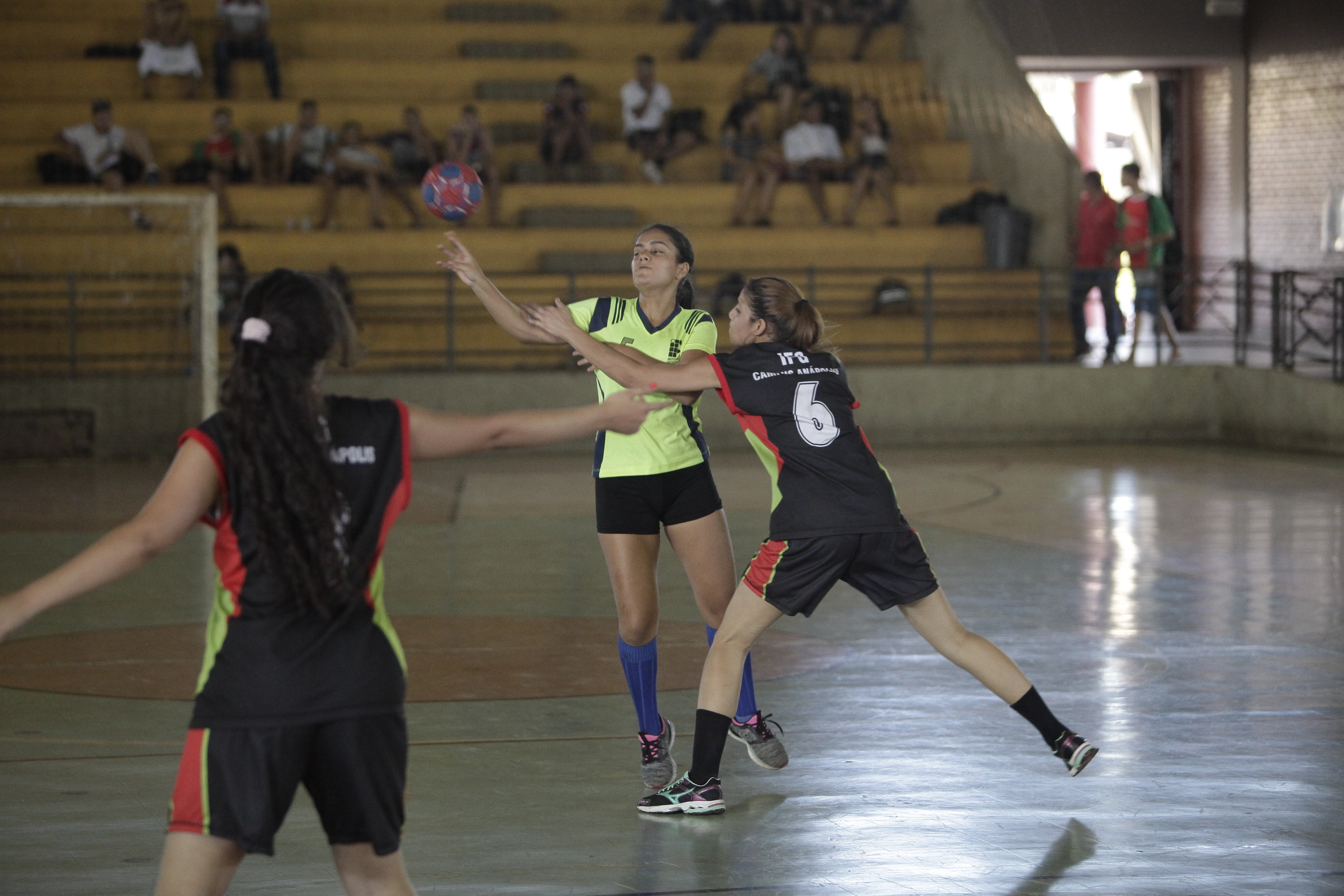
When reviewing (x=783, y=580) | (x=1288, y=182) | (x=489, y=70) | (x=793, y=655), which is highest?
(x=489, y=70)

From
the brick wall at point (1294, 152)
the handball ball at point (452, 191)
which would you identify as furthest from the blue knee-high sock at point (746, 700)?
the brick wall at point (1294, 152)

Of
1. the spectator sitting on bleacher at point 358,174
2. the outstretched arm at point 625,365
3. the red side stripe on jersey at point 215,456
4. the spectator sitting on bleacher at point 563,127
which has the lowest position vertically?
the red side stripe on jersey at point 215,456

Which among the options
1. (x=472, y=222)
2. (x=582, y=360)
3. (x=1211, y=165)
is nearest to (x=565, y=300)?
(x=472, y=222)

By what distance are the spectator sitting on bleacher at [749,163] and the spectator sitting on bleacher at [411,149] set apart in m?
3.85

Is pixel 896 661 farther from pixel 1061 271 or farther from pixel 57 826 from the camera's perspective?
pixel 1061 271

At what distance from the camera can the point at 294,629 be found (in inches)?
132

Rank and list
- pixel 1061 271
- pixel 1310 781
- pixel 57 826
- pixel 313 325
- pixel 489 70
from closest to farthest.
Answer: pixel 313 325 → pixel 57 826 → pixel 1310 781 → pixel 1061 271 → pixel 489 70

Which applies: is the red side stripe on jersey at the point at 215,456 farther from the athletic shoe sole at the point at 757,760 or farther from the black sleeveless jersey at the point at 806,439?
the athletic shoe sole at the point at 757,760

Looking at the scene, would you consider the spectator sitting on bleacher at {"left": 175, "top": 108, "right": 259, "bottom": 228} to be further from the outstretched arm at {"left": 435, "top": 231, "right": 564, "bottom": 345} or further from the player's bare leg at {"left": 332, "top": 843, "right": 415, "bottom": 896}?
the player's bare leg at {"left": 332, "top": 843, "right": 415, "bottom": 896}

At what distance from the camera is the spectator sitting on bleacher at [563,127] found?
21.7 m

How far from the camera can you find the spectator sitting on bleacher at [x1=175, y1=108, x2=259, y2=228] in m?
20.3

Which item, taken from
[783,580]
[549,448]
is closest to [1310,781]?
[783,580]

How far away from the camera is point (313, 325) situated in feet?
11.2

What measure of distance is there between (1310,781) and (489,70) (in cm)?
1931
